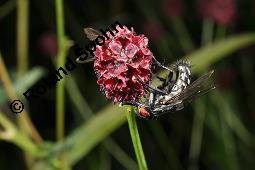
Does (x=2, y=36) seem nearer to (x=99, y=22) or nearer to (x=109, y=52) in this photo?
(x=99, y=22)

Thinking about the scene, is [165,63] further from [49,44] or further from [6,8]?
[6,8]

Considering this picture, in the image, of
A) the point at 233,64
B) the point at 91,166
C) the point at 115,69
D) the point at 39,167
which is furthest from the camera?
the point at 233,64

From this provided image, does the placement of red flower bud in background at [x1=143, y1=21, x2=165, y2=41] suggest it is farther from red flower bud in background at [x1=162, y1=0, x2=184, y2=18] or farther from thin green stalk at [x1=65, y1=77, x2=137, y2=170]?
thin green stalk at [x1=65, y1=77, x2=137, y2=170]

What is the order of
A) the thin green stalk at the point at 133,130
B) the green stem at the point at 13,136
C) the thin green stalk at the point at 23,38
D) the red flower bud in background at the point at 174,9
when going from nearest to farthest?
the thin green stalk at the point at 133,130
the green stem at the point at 13,136
the thin green stalk at the point at 23,38
the red flower bud in background at the point at 174,9

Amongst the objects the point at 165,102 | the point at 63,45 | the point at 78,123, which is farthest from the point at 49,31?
the point at 165,102

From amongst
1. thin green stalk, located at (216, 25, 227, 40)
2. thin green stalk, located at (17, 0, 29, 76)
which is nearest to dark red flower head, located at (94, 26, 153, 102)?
thin green stalk, located at (17, 0, 29, 76)

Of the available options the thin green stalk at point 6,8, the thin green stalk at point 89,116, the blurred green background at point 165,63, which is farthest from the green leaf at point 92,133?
the thin green stalk at point 6,8

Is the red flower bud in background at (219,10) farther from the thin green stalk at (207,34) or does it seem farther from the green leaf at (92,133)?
the green leaf at (92,133)
